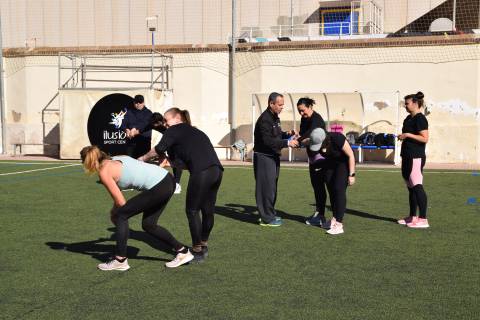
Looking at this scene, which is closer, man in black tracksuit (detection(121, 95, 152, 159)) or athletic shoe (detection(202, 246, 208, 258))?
athletic shoe (detection(202, 246, 208, 258))

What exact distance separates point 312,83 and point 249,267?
14.9 m

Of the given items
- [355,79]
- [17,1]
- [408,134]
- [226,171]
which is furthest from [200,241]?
[17,1]

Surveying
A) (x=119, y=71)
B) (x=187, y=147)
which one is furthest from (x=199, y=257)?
(x=119, y=71)

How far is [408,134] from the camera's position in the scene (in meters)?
8.23

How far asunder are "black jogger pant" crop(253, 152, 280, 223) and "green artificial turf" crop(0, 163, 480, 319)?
32 centimetres

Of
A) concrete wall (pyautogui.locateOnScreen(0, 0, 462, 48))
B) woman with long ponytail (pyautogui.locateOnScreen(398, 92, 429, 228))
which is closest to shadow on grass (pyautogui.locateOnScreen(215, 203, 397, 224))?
woman with long ponytail (pyautogui.locateOnScreen(398, 92, 429, 228))

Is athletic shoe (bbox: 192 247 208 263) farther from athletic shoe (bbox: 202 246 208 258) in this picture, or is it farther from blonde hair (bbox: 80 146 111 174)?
blonde hair (bbox: 80 146 111 174)

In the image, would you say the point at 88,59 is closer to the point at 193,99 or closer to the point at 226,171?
the point at 193,99

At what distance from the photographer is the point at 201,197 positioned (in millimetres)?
6258

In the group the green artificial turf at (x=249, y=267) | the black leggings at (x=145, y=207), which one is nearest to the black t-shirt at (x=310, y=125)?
the green artificial turf at (x=249, y=267)

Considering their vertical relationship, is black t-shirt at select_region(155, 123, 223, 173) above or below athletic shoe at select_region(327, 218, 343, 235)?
above

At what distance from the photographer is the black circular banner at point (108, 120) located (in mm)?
19641

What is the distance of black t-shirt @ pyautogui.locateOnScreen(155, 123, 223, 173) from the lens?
241 inches

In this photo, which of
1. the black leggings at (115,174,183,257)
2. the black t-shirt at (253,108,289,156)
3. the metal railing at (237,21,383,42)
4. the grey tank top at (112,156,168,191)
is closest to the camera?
the grey tank top at (112,156,168,191)
